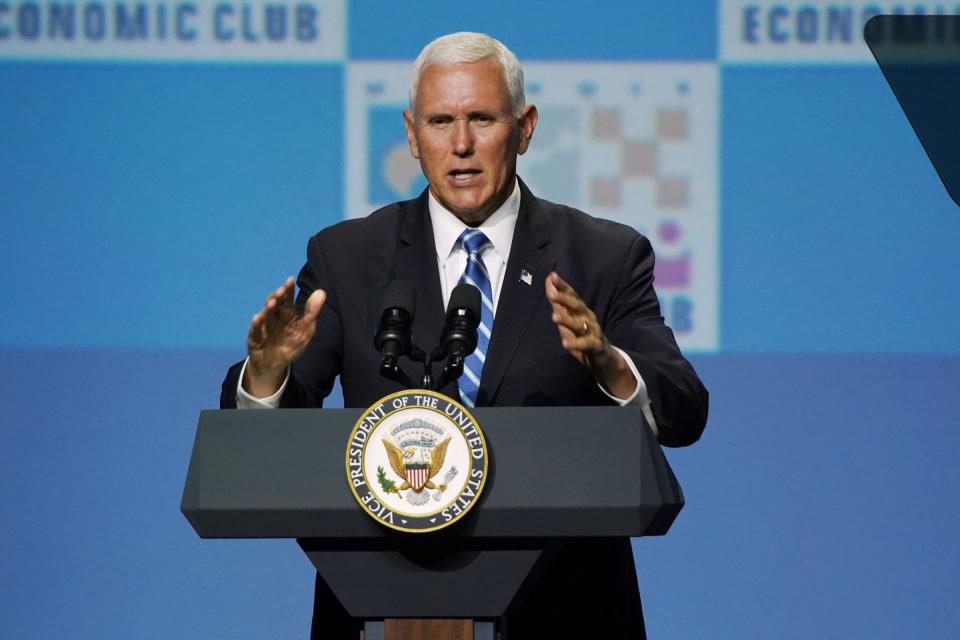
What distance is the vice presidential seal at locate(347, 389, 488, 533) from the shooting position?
1.68 meters

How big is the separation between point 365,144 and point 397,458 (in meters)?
2.09

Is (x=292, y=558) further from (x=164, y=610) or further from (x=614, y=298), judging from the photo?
(x=614, y=298)

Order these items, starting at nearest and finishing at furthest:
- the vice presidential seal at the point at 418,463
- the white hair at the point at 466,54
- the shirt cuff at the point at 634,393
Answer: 1. the vice presidential seal at the point at 418,463
2. the shirt cuff at the point at 634,393
3. the white hair at the point at 466,54

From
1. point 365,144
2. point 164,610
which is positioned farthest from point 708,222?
point 164,610

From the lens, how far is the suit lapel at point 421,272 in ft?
7.21

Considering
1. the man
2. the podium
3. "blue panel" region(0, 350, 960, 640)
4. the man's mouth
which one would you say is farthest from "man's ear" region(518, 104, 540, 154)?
"blue panel" region(0, 350, 960, 640)

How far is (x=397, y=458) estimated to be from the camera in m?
1.68

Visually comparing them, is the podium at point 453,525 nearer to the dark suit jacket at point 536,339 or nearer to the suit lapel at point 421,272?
the dark suit jacket at point 536,339

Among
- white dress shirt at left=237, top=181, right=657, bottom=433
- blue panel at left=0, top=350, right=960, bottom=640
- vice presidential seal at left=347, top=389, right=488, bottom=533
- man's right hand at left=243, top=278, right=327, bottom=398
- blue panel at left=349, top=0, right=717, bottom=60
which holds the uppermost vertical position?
blue panel at left=349, top=0, right=717, bottom=60

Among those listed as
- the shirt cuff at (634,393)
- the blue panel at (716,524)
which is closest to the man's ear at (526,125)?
the shirt cuff at (634,393)

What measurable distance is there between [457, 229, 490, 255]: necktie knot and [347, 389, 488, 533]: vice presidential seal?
62 centimetres

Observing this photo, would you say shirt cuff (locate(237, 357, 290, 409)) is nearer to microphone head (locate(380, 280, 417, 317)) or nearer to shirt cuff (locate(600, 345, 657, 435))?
microphone head (locate(380, 280, 417, 317))

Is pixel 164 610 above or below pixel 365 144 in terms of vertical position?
below

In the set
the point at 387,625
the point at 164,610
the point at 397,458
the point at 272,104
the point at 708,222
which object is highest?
the point at 272,104
